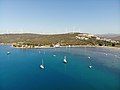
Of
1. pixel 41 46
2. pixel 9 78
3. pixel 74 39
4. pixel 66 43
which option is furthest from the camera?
pixel 74 39

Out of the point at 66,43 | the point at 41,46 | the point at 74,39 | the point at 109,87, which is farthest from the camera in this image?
the point at 74,39

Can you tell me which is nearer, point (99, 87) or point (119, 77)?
point (99, 87)

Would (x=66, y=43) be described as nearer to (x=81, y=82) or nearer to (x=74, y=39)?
(x=74, y=39)

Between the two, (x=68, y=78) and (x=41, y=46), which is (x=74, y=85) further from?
(x=41, y=46)

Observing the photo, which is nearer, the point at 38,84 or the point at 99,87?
the point at 99,87

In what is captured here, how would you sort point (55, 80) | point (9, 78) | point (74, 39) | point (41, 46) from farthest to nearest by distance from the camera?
1. point (74, 39)
2. point (41, 46)
3. point (9, 78)
4. point (55, 80)

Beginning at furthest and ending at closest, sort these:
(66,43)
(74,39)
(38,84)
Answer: (74,39) → (66,43) → (38,84)

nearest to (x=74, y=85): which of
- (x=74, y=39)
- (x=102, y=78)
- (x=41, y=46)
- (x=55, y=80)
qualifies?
(x=55, y=80)

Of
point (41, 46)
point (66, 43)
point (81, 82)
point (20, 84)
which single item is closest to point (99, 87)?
point (81, 82)
